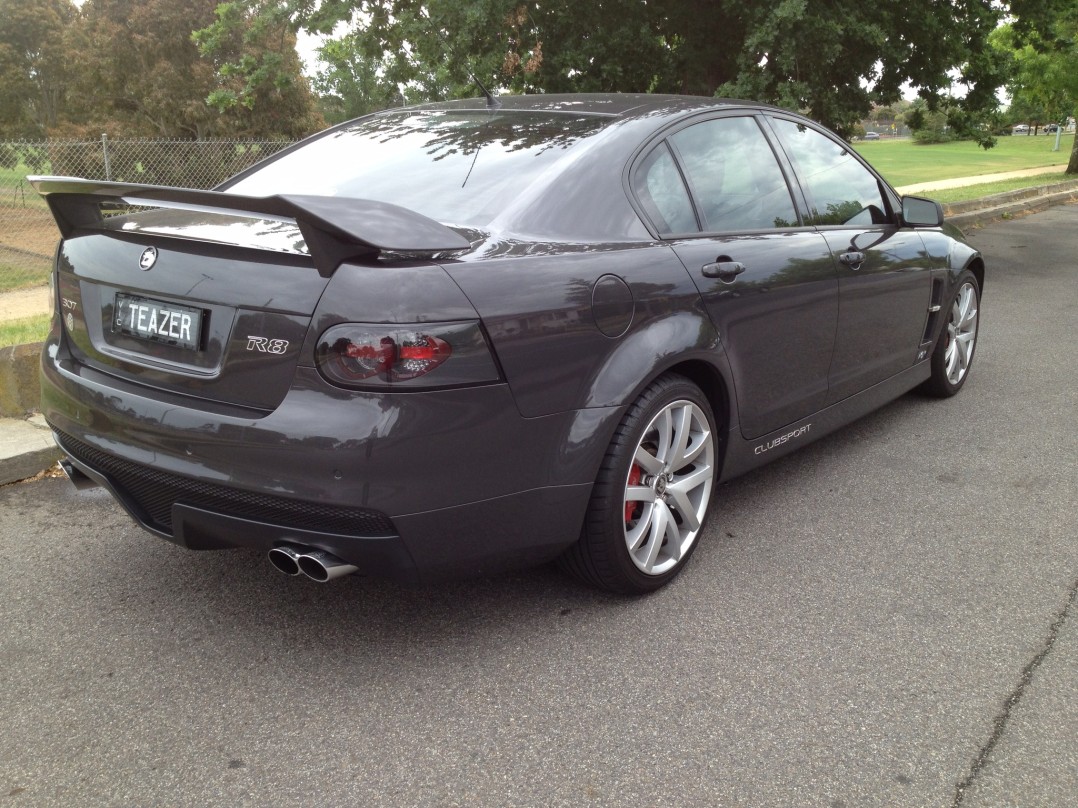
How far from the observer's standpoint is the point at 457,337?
2.56 metres

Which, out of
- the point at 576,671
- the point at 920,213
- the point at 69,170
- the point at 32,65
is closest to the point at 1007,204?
the point at 920,213

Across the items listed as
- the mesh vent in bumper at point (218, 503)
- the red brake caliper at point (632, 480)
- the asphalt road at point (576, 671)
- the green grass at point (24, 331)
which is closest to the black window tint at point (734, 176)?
the red brake caliper at point (632, 480)

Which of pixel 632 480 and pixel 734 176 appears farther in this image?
pixel 734 176

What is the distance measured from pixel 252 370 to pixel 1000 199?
58.9 ft

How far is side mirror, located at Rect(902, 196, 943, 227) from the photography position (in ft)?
15.4

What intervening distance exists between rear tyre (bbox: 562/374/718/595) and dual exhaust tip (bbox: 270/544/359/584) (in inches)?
31.1

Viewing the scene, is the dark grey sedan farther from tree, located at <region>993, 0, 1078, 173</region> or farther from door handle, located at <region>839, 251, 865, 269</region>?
tree, located at <region>993, 0, 1078, 173</region>

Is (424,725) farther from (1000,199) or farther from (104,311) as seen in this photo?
(1000,199)

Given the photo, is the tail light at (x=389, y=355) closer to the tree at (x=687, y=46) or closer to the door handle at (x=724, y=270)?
the door handle at (x=724, y=270)

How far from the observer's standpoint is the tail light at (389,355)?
2484mm

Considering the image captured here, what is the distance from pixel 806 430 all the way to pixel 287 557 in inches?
89.4

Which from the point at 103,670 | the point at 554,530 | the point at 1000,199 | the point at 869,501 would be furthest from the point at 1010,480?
the point at 1000,199

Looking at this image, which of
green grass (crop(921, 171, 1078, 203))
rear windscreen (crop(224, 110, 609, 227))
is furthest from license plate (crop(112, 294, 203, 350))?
green grass (crop(921, 171, 1078, 203))

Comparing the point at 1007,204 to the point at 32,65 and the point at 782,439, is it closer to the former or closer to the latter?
the point at 782,439
